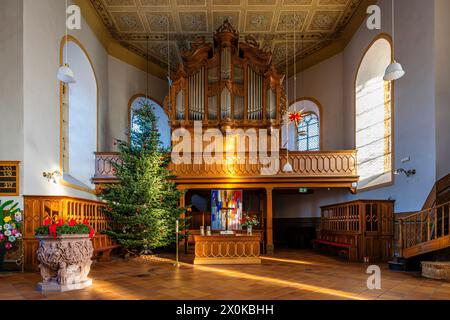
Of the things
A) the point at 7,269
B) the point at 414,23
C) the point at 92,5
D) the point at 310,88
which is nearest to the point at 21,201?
the point at 7,269

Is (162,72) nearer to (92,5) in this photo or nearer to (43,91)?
(92,5)

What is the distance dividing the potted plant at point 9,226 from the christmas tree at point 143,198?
236 centimetres

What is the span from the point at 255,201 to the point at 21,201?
9.46 metres

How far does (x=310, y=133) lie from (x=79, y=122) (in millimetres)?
8680

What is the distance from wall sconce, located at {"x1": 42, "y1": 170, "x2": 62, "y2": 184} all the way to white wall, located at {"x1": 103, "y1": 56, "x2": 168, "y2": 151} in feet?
12.9

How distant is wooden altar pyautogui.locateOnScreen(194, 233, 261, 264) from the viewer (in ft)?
27.7

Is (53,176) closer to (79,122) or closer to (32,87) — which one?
(32,87)

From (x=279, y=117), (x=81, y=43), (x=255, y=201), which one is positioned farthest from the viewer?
(x=255, y=201)

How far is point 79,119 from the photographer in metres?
10.7

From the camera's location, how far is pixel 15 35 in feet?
25.0

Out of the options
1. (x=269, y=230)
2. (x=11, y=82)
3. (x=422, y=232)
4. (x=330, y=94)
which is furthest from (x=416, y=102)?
(x=11, y=82)

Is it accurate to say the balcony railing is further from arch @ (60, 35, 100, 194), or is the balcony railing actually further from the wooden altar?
the wooden altar

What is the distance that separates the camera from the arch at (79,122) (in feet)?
30.5

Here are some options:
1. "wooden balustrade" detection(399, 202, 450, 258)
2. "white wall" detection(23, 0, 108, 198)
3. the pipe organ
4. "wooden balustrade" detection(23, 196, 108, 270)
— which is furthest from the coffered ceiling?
"wooden balustrade" detection(399, 202, 450, 258)
